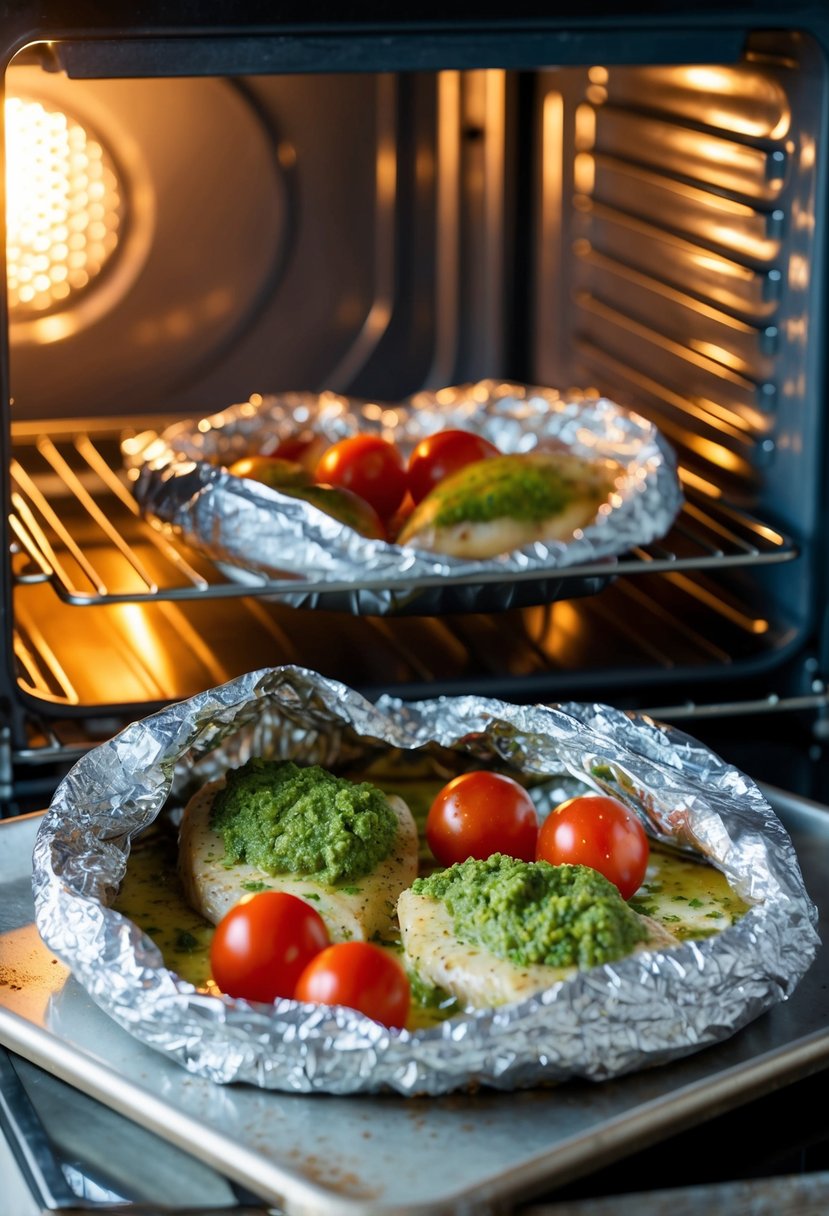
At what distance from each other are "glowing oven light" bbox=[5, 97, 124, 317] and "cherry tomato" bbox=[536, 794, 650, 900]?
1093 mm

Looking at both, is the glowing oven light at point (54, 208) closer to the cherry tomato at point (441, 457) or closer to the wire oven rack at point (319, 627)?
the wire oven rack at point (319, 627)

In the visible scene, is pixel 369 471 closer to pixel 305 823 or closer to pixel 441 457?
pixel 441 457

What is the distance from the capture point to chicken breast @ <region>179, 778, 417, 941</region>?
4.56 feet

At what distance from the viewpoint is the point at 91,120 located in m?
2.14

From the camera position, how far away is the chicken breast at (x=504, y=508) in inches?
72.5

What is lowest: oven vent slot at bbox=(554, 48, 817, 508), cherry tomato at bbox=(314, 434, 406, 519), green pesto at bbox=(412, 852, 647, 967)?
green pesto at bbox=(412, 852, 647, 967)

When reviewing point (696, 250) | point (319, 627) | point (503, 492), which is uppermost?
point (696, 250)

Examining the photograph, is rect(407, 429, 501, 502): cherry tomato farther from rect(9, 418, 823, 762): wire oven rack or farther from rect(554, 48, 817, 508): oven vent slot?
rect(554, 48, 817, 508): oven vent slot

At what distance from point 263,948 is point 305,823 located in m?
0.20

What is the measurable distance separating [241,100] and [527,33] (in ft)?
2.23

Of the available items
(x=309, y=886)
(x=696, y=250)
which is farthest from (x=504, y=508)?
(x=309, y=886)

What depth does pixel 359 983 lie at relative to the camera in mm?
1202

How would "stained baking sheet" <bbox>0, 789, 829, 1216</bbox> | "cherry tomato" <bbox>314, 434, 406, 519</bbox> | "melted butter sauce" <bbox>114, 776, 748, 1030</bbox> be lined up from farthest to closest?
"cherry tomato" <bbox>314, 434, 406, 519</bbox>, "melted butter sauce" <bbox>114, 776, 748, 1030</bbox>, "stained baking sheet" <bbox>0, 789, 829, 1216</bbox>

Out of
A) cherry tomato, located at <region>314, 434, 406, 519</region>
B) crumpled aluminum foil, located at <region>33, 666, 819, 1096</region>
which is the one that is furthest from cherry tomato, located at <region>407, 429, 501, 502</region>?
crumpled aluminum foil, located at <region>33, 666, 819, 1096</region>
